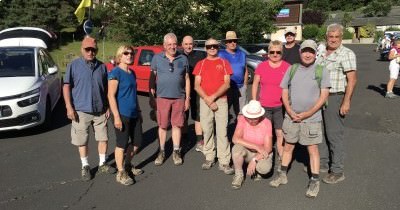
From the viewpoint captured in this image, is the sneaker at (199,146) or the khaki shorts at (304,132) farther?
the sneaker at (199,146)

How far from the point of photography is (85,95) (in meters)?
4.98

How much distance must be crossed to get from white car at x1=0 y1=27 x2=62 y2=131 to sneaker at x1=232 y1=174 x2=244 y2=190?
417cm

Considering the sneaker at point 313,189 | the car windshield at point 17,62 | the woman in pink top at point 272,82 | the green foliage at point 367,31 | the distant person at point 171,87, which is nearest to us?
the sneaker at point 313,189

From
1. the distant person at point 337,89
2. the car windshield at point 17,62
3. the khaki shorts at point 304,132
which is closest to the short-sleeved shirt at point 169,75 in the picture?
the khaki shorts at point 304,132

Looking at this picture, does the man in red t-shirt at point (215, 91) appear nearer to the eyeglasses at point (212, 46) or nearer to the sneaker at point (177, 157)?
the eyeglasses at point (212, 46)

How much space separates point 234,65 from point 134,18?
1345cm

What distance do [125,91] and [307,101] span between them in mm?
2122

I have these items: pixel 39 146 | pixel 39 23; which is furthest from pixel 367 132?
pixel 39 23

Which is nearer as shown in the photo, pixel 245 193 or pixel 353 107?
pixel 245 193

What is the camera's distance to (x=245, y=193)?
4.73 meters

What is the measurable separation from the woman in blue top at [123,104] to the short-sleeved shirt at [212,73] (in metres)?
0.94

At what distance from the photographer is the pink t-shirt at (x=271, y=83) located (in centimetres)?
513

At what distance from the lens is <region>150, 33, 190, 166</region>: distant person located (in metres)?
5.48

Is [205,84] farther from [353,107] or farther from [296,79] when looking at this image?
[353,107]
